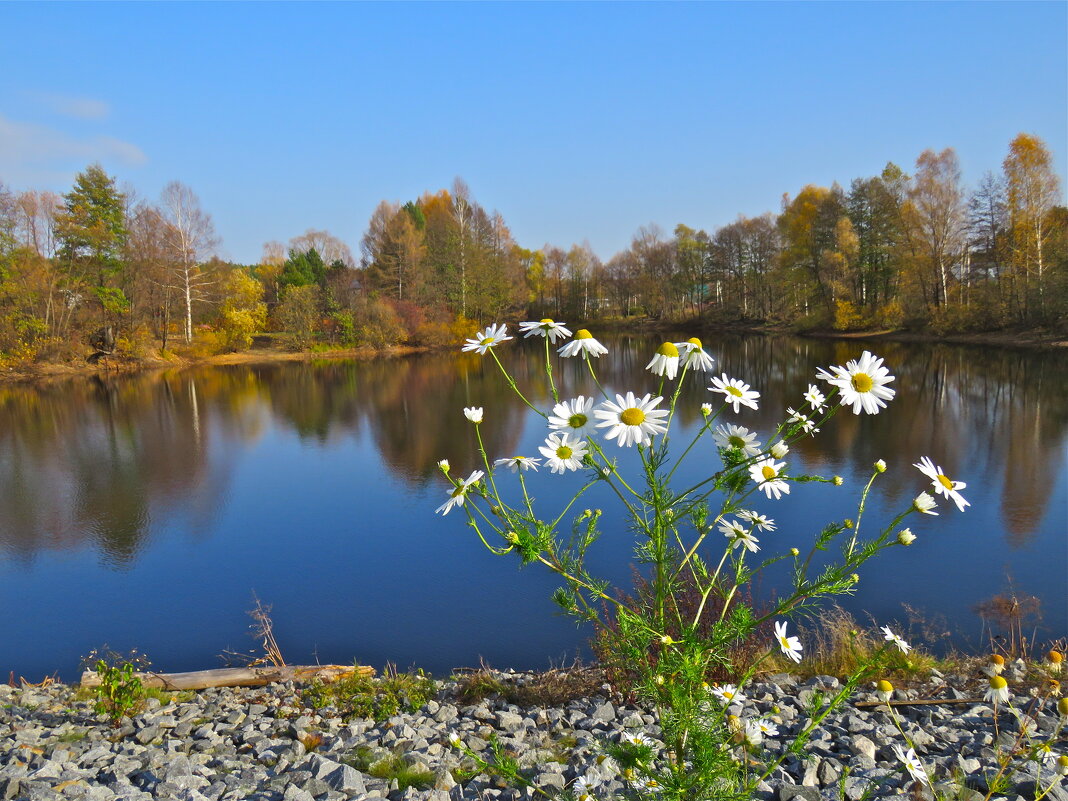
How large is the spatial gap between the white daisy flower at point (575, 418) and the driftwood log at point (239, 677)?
333 centimetres

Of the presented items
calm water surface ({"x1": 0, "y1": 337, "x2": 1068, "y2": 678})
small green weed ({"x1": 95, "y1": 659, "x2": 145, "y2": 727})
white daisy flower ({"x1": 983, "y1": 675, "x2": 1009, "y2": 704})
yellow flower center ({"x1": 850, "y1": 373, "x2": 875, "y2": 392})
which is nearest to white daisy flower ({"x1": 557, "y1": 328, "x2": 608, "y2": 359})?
yellow flower center ({"x1": 850, "y1": 373, "x2": 875, "y2": 392})

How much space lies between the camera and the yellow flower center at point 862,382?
157cm

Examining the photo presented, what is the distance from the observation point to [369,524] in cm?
823

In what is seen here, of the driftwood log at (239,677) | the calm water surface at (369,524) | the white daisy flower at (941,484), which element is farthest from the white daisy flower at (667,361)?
the calm water surface at (369,524)

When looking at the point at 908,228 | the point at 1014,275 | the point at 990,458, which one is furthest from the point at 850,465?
the point at 908,228

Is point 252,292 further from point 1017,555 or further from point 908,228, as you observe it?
point 1017,555

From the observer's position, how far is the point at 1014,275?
2442 centimetres

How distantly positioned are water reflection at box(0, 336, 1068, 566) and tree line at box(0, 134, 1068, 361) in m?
4.01

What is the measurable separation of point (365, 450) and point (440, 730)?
9.07m

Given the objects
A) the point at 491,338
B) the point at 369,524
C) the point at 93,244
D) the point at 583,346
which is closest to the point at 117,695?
the point at 491,338

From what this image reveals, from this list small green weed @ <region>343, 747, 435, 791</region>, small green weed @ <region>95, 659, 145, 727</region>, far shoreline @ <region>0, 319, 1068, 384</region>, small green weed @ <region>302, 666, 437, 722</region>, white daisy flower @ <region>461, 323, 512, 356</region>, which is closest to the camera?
white daisy flower @ <region>461, 323, 512, 356</region>

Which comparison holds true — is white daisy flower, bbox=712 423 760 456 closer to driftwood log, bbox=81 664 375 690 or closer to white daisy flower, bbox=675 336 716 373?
white daisy flower, bbox=675 336 716 373

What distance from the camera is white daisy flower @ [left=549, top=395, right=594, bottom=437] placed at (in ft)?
5.23

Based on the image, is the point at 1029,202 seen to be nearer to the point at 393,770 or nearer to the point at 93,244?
the point at 393,770
